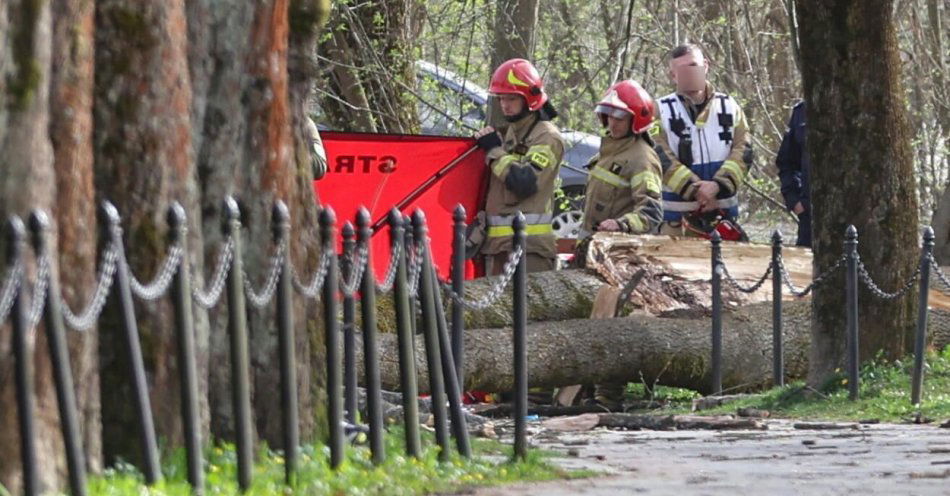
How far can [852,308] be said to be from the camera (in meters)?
13.9

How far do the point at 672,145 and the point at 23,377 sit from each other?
1084 cm

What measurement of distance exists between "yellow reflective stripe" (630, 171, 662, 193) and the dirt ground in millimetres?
3919

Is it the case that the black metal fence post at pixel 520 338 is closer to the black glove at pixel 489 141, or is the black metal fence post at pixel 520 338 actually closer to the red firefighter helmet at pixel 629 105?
the red firefighter helmet at pixel 629 105

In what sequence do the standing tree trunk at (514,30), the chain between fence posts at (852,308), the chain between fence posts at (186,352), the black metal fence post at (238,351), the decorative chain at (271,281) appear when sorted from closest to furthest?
the chain between fence posts at (186,352) → the black metal fence post at (238,351) → the decorative chain at (271,281) → the chain between fence posts at (852,308) → the standing tree trunk at (514,30)

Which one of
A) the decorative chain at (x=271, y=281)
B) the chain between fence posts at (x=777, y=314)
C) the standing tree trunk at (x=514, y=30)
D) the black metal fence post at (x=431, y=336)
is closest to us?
the decorative chain at (x=271, y=281)

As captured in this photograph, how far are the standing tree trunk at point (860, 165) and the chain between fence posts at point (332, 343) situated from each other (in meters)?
6.22

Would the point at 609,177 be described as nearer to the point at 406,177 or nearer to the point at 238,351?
the point at 406,177

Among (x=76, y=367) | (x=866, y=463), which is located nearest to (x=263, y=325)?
(x=76, y=367)

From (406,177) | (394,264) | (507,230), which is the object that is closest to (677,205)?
(507,230)

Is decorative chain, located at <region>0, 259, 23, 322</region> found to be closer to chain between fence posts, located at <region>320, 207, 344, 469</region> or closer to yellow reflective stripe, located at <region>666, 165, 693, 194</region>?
chain between fence posts, located at <region>320, 207, 344, 469</region>

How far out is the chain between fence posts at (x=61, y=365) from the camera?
678 cm

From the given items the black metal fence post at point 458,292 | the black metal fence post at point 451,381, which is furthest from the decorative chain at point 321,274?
the black metal fence post at point 458,292

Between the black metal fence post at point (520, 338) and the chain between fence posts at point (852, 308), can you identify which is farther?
the chain between fence posts at point (852, 308)

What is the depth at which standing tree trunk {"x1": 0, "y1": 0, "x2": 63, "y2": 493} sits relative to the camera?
22.7ft
